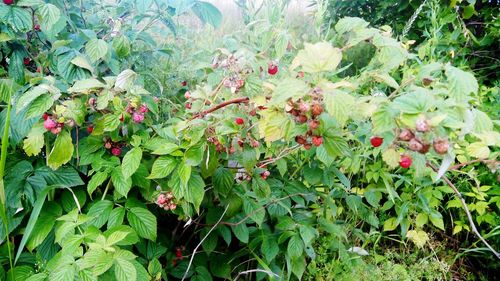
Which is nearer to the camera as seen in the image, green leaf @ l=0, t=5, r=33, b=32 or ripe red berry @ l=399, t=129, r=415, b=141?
ripe red berry @ l=399, t=129, r=415, b=141

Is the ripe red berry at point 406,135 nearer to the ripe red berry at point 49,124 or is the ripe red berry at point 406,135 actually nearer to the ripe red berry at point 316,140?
the ripe red berry at point 316,140

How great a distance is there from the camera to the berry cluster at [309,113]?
2.58 feet

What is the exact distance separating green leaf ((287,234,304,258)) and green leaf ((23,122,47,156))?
2.39 feet

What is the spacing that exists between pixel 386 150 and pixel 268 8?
79 centimetres

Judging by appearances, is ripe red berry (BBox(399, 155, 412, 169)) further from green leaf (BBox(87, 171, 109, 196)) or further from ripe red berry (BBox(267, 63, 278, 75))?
green leaf (BBox(87, 171, 109, 196))

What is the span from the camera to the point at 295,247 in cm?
126

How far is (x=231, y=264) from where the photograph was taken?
152cm

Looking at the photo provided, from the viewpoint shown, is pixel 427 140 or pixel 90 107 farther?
pixel 90 107

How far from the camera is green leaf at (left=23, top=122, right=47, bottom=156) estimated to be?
101 centimetres

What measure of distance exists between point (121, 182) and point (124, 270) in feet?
0.76

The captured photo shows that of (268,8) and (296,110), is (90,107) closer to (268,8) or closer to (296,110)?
(296,110)

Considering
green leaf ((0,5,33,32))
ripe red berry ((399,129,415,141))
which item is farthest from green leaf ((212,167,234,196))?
green leaf ((0,5,33,32))

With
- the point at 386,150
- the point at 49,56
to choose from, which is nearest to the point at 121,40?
the point at 49,56

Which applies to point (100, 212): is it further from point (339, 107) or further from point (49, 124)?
point (339, 107)
